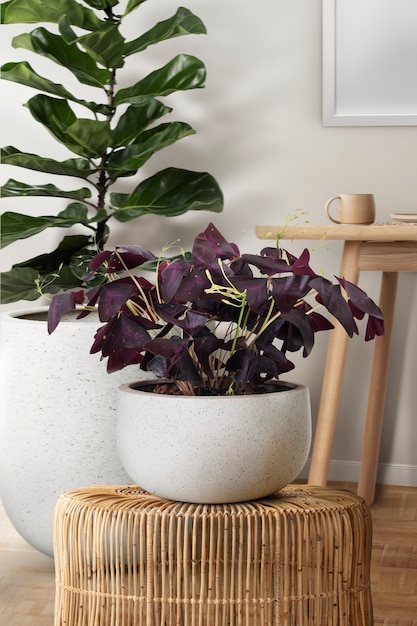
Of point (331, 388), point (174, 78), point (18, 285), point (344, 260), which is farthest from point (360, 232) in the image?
point (18, 285)

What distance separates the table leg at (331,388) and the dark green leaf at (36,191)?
0.74m

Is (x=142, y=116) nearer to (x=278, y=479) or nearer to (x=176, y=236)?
A: (x=176, y=236)

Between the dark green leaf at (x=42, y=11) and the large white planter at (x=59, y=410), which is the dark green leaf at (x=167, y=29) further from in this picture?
the large white planter at (x=59, y=410)

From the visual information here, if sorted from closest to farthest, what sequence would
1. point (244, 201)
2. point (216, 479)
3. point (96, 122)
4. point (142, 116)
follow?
point (216, 479)
point (96, 122)
point (142, 116)
point (244, 201)

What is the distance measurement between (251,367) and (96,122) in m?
1.17

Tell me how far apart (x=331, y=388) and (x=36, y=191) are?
0.91 meters

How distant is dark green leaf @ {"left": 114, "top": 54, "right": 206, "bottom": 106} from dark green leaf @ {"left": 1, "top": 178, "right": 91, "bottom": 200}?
26 cm

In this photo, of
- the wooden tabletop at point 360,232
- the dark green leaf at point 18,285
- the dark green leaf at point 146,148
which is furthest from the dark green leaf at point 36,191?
the wooden tabletop at point 360,232

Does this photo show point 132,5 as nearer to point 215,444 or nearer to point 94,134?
point 94,134

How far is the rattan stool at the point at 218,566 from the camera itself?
1152 millimetres

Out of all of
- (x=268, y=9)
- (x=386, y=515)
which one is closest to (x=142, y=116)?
(x=268, y=9)

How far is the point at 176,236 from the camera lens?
2.62 metres

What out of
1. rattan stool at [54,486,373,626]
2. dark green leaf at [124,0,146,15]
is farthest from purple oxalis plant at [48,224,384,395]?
dark green leaf at [124,0,146,15]

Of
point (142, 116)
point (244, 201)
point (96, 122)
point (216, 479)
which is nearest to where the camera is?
point (216, 479)
